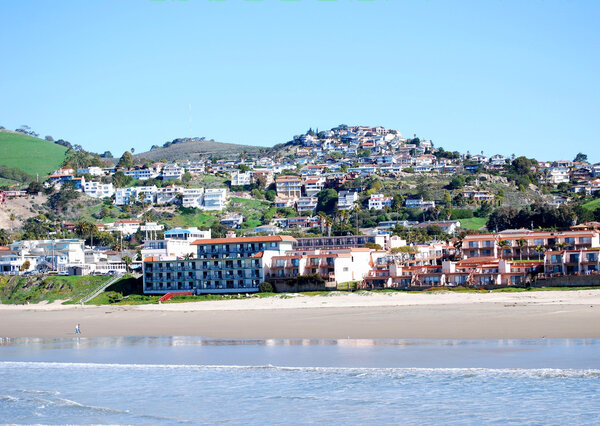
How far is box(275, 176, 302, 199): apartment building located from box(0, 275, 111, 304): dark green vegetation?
69635 millimetres

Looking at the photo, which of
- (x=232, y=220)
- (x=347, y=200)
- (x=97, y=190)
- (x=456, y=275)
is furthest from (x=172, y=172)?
(x=456, y=275)

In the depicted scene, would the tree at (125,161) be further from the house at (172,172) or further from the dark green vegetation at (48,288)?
the dark green vegetation at (48,288)

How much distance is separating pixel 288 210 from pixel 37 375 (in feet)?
301

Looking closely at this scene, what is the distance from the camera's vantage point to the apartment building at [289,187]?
130000 mm

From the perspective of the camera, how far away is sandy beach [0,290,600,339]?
33.2 metres

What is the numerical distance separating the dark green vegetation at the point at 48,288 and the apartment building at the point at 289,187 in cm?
6964

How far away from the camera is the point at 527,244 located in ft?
202

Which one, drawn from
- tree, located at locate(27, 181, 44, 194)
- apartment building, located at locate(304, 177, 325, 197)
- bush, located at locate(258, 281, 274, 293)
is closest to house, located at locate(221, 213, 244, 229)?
apartment building, located at locate(304, 177, 325, 197)

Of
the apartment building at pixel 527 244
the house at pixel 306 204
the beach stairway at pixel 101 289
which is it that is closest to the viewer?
the beach stairway at pixel 101 289

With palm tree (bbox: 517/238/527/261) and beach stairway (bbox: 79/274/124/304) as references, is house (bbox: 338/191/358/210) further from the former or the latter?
beach stairway (bbox: 79/274/124/304)

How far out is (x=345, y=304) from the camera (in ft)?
154

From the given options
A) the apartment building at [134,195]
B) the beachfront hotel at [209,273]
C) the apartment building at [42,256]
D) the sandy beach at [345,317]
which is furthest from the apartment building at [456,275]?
the apartment building at [134,195]

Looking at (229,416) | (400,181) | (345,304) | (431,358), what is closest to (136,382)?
(229,416)

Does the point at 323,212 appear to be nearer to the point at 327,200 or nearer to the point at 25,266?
the point at 327,200
